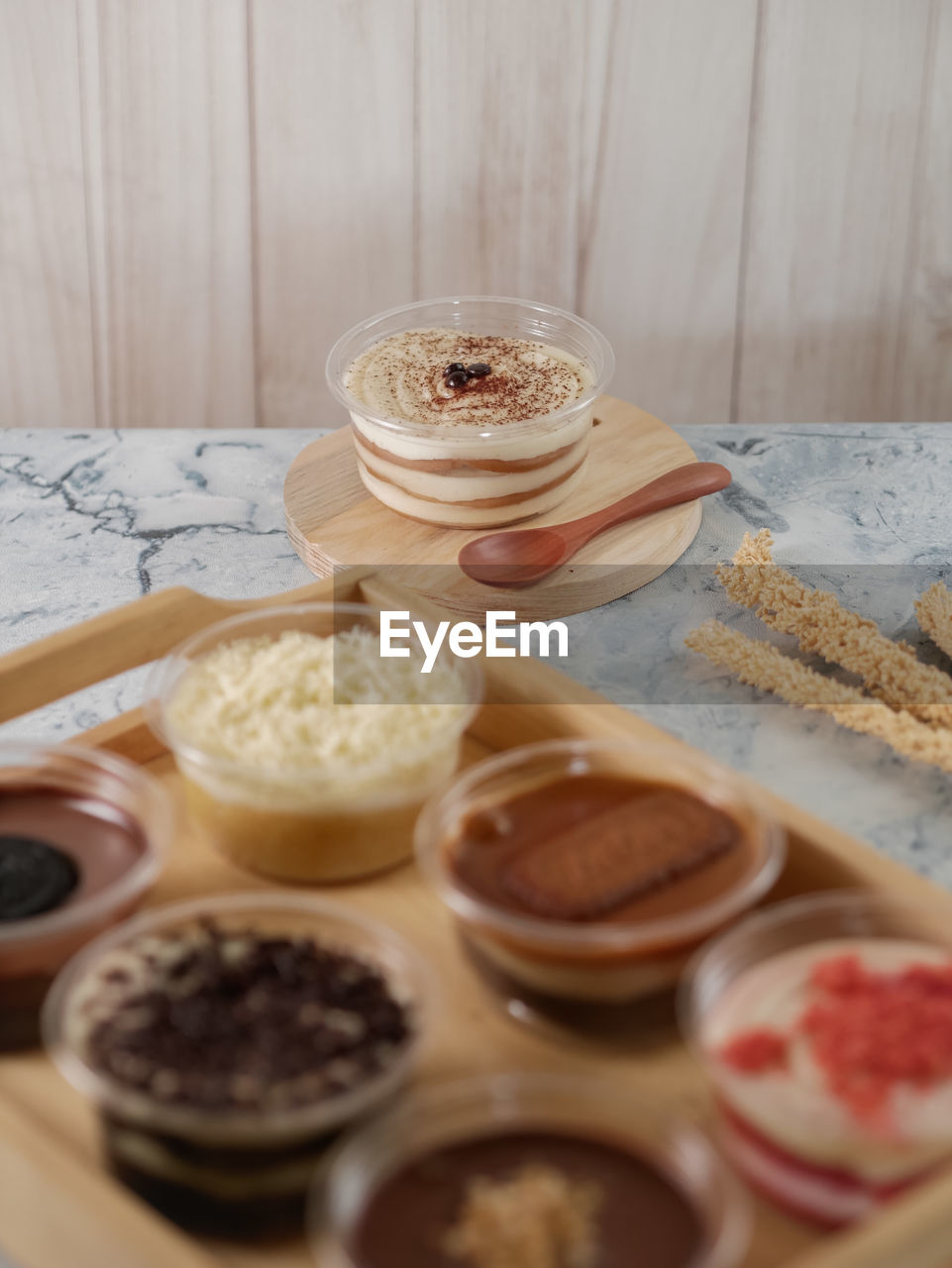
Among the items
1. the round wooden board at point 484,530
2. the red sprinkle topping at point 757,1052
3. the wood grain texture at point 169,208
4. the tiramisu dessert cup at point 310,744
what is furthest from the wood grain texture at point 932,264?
the red sprinkle topping at point 757,1052

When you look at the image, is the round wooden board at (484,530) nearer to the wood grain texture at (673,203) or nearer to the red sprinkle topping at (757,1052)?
the wood grain texture at (673,203)

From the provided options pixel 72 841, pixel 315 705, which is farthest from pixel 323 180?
pixel 72 841

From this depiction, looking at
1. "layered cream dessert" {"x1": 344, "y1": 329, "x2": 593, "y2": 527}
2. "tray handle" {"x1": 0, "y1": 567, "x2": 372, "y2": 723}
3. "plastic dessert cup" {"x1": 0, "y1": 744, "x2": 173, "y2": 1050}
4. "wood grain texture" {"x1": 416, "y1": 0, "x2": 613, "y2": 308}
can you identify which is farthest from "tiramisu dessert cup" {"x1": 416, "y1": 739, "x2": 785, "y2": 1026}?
"wood grain texture" {"x1": 416, "y1": 0, "x2": 613, "y2": 308}

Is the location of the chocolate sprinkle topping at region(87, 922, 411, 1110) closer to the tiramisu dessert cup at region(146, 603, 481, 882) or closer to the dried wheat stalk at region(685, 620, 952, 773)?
the tiramisu dessert cup at region(146, 603, 481, 882)

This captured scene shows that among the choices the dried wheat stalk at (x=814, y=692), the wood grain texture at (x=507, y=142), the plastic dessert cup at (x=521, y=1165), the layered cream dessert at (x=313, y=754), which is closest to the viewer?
the plastic dessert cup at (x=521, y=1165)

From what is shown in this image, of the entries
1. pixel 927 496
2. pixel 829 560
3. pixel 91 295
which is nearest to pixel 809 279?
pixel 927 496
